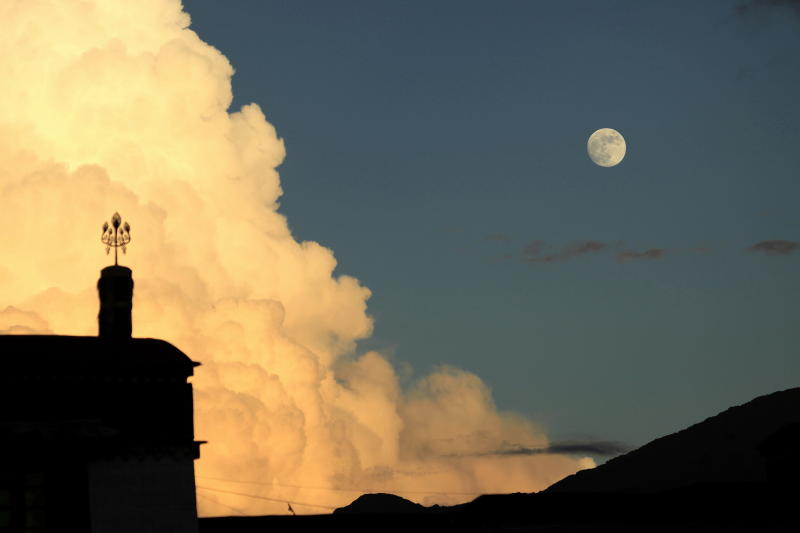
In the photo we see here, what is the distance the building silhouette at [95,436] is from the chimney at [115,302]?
0.63m

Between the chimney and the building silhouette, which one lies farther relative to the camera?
the chimney

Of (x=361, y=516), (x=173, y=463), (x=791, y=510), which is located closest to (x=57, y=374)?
(x=173, y=463)

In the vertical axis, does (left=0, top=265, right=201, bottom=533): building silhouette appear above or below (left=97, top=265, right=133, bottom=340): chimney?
below

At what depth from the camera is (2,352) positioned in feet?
112

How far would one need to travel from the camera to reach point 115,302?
1453 inches

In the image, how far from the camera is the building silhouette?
3188 centimetres

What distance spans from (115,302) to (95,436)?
5.51 metres

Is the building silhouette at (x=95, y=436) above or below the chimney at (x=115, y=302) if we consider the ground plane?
below

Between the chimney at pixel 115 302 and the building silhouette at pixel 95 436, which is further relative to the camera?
the chimney at pixel 115 302

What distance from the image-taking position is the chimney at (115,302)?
1447 inches

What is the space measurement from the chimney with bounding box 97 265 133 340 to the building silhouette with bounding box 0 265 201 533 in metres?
0.63

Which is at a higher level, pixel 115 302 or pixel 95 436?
pixel 115 302

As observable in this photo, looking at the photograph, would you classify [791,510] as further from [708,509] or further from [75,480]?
[75,480]

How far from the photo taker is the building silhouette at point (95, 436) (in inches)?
1255
